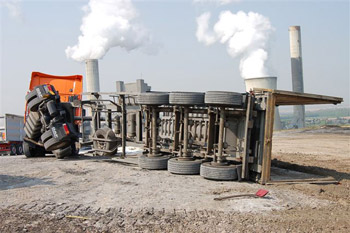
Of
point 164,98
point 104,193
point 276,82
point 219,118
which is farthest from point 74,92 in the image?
point 276,82

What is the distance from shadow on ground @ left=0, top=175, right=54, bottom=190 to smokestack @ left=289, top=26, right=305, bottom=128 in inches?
1684

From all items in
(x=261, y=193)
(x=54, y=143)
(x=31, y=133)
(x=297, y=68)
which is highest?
(x=297, y=68)

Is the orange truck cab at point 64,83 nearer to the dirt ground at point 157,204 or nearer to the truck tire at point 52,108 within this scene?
the truck tire at point 52,108

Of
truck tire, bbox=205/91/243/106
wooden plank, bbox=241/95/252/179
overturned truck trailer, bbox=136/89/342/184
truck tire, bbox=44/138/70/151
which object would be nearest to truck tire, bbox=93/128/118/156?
truck tire, bbox=44/138/70/151

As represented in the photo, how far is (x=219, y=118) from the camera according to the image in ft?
27.5

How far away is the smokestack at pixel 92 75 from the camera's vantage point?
1895 inches

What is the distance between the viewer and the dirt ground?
4.73 metres

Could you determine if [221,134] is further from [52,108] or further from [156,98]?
[52,108]

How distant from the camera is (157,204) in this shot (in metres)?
5.64

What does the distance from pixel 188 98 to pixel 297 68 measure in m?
42.4

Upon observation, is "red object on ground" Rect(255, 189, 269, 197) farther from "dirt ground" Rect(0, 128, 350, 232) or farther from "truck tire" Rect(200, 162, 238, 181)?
"truck tire" Rect(200, 162, 238, 181)

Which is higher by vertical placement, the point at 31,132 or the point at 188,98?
the point at 188,98

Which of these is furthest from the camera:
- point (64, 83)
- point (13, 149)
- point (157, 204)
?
point (13, 149)

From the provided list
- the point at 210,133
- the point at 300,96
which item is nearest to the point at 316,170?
the point at 300,96
